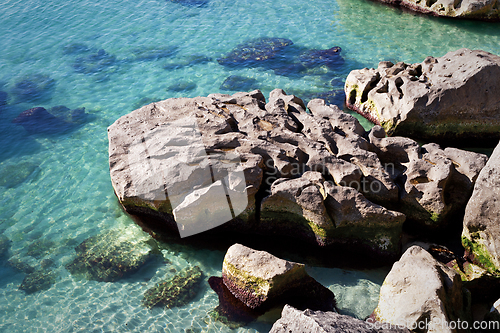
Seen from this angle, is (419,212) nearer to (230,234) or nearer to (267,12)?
(230,234)

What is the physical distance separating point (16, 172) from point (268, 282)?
29.4 feet

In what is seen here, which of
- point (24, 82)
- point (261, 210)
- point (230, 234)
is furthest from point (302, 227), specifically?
point (24, 82)

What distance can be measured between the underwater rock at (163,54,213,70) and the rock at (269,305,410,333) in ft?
43.6

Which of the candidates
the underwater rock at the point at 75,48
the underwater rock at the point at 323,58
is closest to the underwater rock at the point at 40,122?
the underwater rock at the point at 75,48

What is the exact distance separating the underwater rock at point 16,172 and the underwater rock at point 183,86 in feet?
19.2

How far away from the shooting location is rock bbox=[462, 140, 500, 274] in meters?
6.99

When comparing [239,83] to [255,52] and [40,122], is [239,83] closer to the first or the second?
[255,52]

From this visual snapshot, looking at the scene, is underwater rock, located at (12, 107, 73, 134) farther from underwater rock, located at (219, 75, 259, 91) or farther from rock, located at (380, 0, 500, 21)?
rock, located at (380, 0, 500, 21)

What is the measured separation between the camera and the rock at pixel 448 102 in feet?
36.3

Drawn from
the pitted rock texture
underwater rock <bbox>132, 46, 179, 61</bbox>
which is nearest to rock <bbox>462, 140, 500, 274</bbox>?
the pitted rock texture

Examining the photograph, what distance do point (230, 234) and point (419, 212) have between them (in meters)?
4.30

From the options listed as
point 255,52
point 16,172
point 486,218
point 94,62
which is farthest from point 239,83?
point 486,218

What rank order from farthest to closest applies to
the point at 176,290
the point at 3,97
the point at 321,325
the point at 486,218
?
the point at 3,97, the point at 176,290, the point at 486,218, the point at 321,325

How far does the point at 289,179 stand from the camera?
28.3 feet
